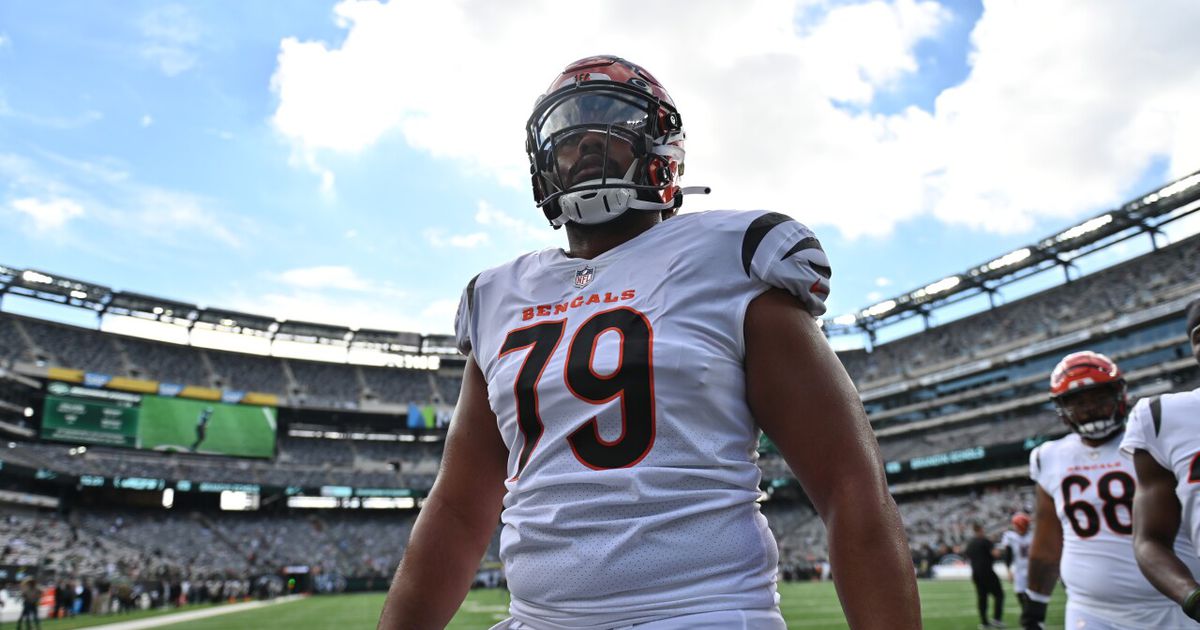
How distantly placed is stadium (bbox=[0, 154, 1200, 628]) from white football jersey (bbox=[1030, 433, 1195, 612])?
85.0ft

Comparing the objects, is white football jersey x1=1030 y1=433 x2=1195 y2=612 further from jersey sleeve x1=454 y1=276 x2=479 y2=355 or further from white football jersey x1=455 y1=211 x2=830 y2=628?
jersey sleeve x1=454 y1=276 x2=479 y2=355

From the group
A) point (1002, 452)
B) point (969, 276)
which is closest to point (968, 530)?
point (1002, 452)

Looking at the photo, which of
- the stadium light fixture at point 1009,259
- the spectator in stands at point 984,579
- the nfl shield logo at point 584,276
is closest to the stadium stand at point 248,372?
the stadium light fixture at point 1009,259

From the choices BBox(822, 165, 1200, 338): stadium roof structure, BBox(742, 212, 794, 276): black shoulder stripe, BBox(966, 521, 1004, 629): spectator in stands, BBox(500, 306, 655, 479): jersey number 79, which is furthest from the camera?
BBox(822, 165, 1200, 338): stadium roof structure

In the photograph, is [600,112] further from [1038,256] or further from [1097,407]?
[1038,256]

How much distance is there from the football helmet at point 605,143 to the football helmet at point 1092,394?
139 inches

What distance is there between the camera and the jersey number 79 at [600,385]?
4.66 ft

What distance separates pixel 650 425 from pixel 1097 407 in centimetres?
412

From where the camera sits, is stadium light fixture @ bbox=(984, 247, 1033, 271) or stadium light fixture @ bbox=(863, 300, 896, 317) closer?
stadium light fixture @ bbox=(984, 247, 1033, 271)

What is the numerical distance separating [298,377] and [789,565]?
2946 cm

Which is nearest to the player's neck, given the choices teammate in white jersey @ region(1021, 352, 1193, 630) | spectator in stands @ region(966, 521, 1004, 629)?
teammate in white jersey @ region(1021, 352, 1193, 630)

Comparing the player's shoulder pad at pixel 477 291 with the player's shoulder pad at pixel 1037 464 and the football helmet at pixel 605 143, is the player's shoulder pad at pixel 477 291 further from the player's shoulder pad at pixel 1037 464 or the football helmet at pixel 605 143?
the player's shoulder pad at pixel 1037 464

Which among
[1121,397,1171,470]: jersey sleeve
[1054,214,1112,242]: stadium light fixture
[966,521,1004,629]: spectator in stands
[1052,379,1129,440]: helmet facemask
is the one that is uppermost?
[1054,214,1112,242]: stadium light fixture

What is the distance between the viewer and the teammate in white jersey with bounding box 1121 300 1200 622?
312 cm
